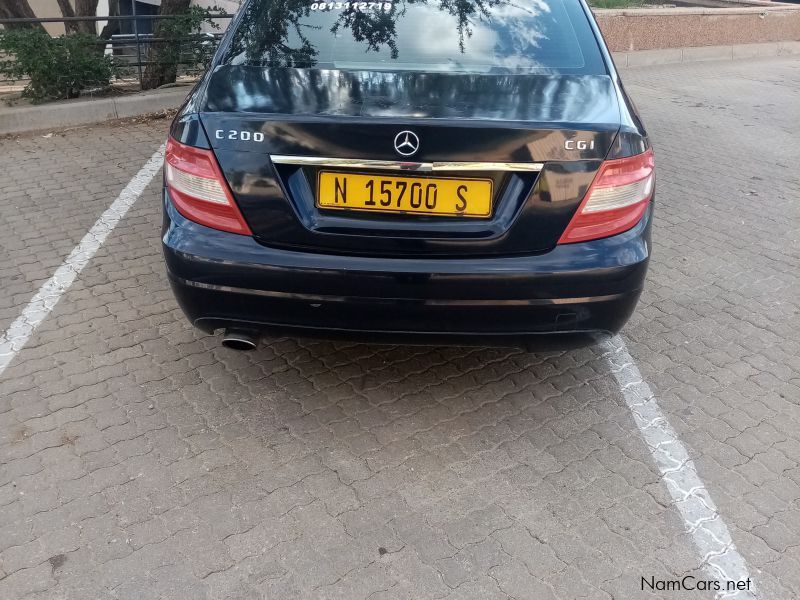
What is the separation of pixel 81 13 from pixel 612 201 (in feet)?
28.6

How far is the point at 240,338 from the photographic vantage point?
2969mm

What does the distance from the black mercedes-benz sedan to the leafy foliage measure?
545 cm

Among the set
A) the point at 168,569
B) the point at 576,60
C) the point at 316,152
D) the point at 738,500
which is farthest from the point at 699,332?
the point at 168,569

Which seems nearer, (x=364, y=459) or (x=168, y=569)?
(x=168, y=569)

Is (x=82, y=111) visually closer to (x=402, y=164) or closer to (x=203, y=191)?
(x=203, y=191)

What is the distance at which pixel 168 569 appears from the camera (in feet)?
8.16

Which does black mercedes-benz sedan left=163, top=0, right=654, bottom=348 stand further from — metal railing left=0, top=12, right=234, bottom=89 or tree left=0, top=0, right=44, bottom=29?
tree left=0, top=0, right=44, bottom=29

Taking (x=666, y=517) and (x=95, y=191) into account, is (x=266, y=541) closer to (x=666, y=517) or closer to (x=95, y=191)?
(x=666, y=517)

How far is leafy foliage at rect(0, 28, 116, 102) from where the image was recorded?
7434 millimetres

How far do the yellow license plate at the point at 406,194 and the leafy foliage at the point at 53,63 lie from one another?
6006mm

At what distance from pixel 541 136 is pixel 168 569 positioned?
1.88 m

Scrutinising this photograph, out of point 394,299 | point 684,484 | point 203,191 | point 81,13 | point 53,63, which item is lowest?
point 684,484

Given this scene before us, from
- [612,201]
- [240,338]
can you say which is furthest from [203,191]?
[612,201]

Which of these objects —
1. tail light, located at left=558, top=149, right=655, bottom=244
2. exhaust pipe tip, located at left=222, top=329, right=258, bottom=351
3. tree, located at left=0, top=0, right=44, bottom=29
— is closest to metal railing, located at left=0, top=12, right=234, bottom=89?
tree, located at left=0, top=0, right=44, bottom=29
